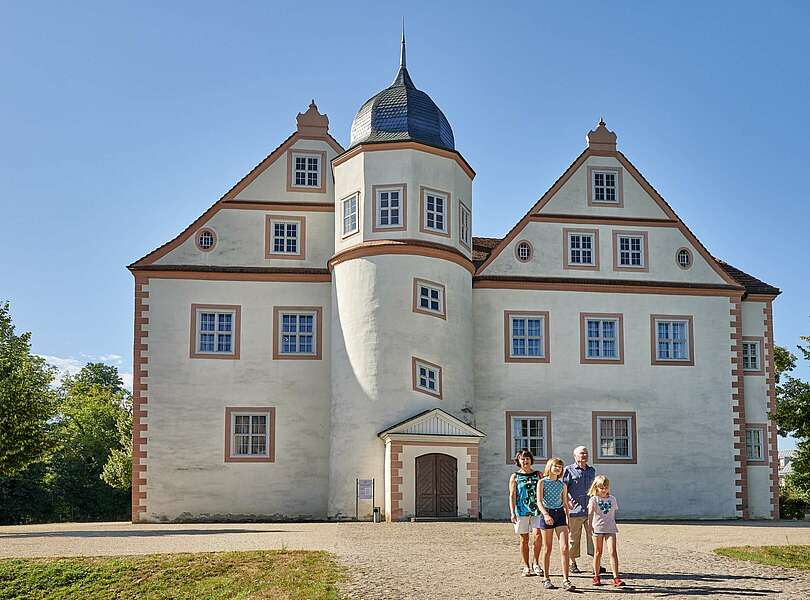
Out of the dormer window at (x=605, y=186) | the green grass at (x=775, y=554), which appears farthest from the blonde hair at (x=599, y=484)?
the dormer window at (x=605, y=186)

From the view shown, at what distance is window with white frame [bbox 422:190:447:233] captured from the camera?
105 feet

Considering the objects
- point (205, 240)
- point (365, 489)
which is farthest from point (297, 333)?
point (365, 489)

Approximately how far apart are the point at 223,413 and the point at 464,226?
9.83m

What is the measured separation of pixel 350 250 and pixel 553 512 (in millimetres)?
18266

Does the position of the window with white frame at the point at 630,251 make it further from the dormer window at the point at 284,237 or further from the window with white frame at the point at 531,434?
the dormer window at the point at 284,237

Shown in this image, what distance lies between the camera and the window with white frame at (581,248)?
35062mm

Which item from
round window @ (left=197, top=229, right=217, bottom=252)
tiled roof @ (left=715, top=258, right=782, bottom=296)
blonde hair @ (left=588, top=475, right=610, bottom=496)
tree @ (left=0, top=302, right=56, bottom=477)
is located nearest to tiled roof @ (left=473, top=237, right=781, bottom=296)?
tiled roof @ (left=715, top=258, right=782, bottom=296)

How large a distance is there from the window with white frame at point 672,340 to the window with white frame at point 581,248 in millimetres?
3121

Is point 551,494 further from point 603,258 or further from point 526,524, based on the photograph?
point 603,258

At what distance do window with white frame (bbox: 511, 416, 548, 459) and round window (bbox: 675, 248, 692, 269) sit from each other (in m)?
7.34

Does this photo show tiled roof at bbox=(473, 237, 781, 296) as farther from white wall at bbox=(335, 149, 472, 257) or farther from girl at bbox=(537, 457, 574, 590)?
girl at bbox=(537, 457, 574, 590)

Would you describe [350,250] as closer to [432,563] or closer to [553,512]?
[432,563]

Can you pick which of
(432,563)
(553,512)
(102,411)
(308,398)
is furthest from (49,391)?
(102,411)

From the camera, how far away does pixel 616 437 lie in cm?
3422
